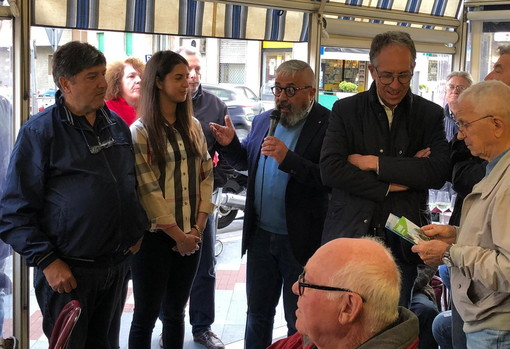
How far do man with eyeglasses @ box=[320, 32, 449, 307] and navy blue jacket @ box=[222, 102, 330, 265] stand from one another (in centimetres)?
19

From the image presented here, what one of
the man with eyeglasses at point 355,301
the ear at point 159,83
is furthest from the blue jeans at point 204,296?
the man with eyeglasses at point 355,301

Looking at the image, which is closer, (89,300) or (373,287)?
(373,287)

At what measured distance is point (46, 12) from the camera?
2818 mm

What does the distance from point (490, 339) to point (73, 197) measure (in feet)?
5.28

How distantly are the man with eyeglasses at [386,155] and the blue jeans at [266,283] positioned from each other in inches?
13.7

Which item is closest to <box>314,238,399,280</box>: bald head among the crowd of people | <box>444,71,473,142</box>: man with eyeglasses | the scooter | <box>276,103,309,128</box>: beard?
the crowd of people

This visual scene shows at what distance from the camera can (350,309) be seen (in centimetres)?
154

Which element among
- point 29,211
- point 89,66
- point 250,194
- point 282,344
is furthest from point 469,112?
point 29,211

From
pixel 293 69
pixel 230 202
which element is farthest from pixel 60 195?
pixel 230 202

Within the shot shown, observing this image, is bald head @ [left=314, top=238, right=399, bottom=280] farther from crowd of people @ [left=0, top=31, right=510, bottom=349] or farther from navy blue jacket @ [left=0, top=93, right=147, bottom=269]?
navy blue jacket @ [left=0, top=93, right=147, bottom=269]

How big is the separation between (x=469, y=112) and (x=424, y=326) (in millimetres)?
1293

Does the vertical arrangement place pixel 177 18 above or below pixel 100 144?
above

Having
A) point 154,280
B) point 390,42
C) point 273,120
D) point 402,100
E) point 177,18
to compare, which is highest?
point 177,18

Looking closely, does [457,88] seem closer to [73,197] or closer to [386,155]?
[386,155]
